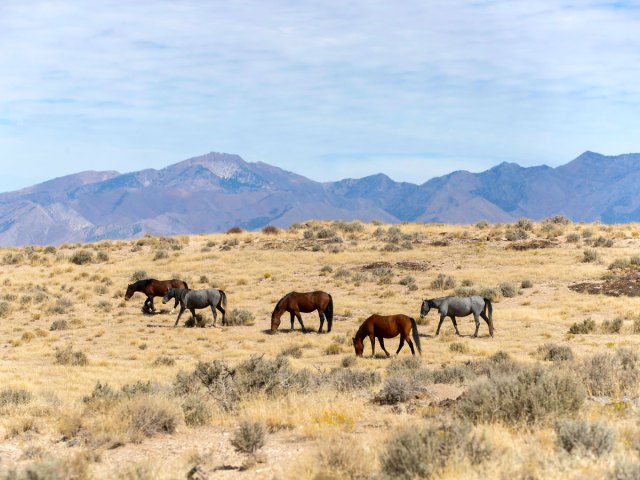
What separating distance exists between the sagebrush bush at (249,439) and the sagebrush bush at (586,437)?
12.2 feet

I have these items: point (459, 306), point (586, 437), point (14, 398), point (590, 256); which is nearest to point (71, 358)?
point (14, 398)

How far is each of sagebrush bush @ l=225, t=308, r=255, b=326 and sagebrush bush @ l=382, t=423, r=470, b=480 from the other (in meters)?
21.4

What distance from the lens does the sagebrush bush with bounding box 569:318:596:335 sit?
76.9 feet

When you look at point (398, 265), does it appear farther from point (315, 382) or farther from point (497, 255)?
point (315, 382)

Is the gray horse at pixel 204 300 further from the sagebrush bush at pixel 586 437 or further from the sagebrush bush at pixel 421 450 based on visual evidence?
the sagebrush bush at pixel 586 437

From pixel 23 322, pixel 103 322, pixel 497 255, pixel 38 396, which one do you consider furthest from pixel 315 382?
pixel 497 255

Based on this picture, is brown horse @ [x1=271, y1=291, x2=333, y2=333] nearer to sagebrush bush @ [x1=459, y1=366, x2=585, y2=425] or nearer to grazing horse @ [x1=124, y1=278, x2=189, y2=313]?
grazing horse @ [x1=124, y1=278, x2=189, y2=313]

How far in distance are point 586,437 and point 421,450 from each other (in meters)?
1.92

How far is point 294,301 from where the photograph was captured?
88.6 feet

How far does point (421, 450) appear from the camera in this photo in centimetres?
727

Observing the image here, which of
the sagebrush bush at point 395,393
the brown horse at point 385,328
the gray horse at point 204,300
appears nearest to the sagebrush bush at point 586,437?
the sagebrush bush at point 395,393

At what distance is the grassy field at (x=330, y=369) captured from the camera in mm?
7871

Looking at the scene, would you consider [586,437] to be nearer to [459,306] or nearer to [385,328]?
[385,328]

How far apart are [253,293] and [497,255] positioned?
1723cm
